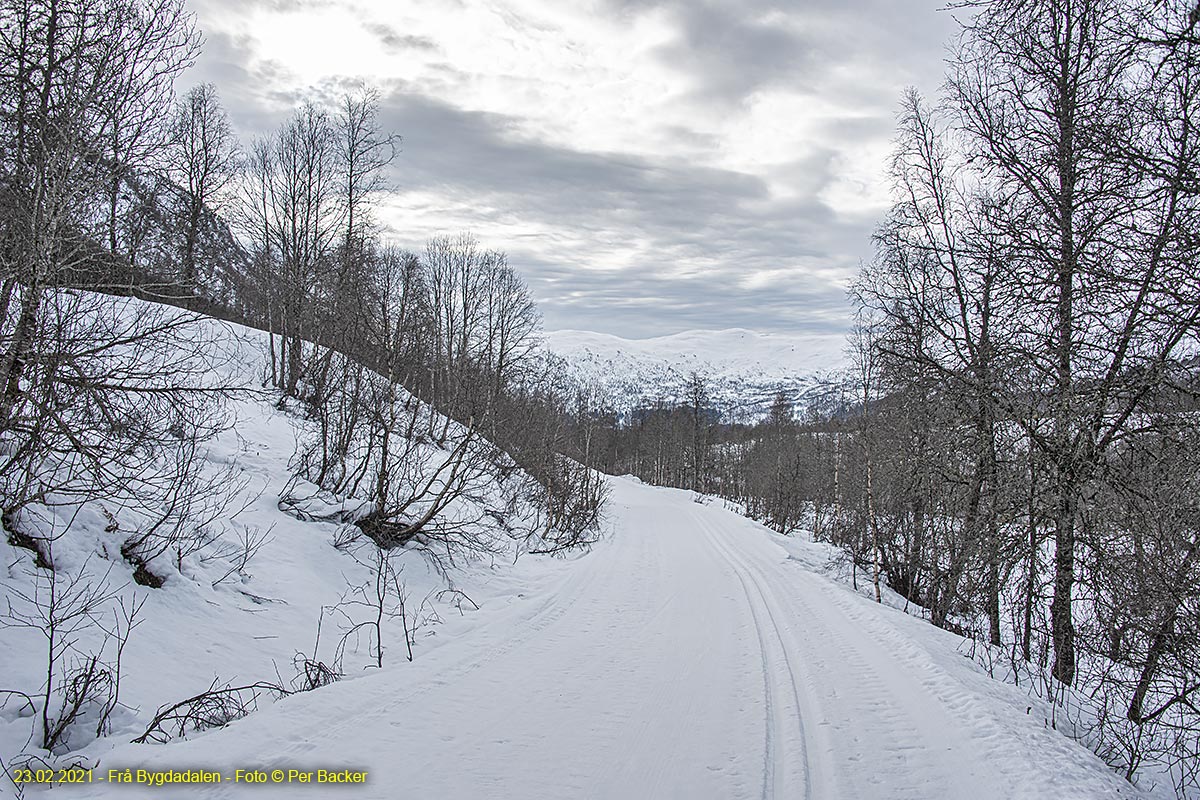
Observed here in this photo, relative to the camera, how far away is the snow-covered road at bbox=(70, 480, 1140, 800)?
430cm

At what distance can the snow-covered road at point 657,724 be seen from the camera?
169 inches

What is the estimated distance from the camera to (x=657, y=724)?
545cm

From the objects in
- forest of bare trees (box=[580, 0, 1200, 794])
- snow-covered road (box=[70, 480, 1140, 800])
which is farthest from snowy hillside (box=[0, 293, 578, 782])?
forest of bare trees (box=[580, 0, 1200, 794])

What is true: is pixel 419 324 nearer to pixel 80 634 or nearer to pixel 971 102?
pixel 80 634

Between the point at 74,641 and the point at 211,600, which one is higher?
the point at 74,641

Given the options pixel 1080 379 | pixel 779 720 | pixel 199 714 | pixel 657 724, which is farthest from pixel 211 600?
pixel 1080 379

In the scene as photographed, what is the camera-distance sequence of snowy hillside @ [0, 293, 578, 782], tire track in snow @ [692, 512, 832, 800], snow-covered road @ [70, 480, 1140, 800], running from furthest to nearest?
snowy hillside @ [0, 293, 578, 782] → tire track in snow @ [692, 512, 832, 800] → snow-covered road @ [70, 480, 1140, 800]

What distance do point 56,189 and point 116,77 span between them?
1.61 meters

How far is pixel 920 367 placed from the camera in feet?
42.5

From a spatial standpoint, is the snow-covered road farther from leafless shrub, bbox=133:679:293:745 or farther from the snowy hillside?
the snowy hillside

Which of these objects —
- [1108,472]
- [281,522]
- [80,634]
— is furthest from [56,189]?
[1108,472]

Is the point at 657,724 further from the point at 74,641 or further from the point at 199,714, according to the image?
the point at 74,641

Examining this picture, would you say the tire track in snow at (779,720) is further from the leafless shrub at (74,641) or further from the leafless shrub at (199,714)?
the leafless shrub at (74,641)

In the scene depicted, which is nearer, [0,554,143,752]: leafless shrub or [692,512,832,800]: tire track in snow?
[0,554,143,752]: leafless shrub
